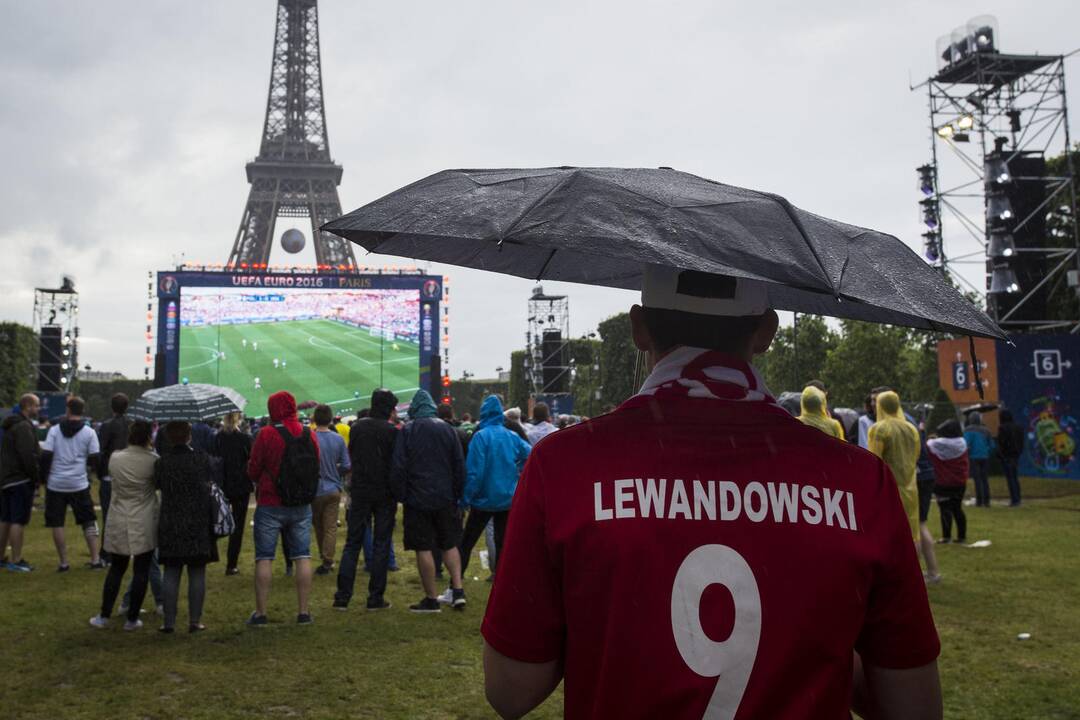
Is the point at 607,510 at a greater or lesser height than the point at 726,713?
greater

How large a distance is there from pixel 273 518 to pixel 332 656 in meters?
1.33

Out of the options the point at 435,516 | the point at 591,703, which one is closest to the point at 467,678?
the point at 435,516

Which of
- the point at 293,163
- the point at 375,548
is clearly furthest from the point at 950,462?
the point at 293,163

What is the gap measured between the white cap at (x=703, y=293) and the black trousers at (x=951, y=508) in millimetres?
10309

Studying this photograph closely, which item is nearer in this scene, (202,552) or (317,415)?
(202,552)

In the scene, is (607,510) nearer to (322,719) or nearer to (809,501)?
(809,501)

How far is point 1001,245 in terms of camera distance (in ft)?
80.4

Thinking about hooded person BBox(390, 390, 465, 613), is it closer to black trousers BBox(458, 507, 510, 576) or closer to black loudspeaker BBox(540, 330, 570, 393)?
black trousers BBox(458, 507, 510, 576)

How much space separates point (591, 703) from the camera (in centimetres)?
163

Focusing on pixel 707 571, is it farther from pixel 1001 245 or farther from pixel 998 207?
pixel 998 207

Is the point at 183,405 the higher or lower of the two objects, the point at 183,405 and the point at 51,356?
the lower

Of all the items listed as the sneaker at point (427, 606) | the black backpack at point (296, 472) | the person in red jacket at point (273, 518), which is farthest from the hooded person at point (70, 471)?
the sneaker at point (427, 606)

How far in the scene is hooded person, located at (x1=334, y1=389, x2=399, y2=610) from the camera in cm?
804

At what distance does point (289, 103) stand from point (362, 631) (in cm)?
6070
